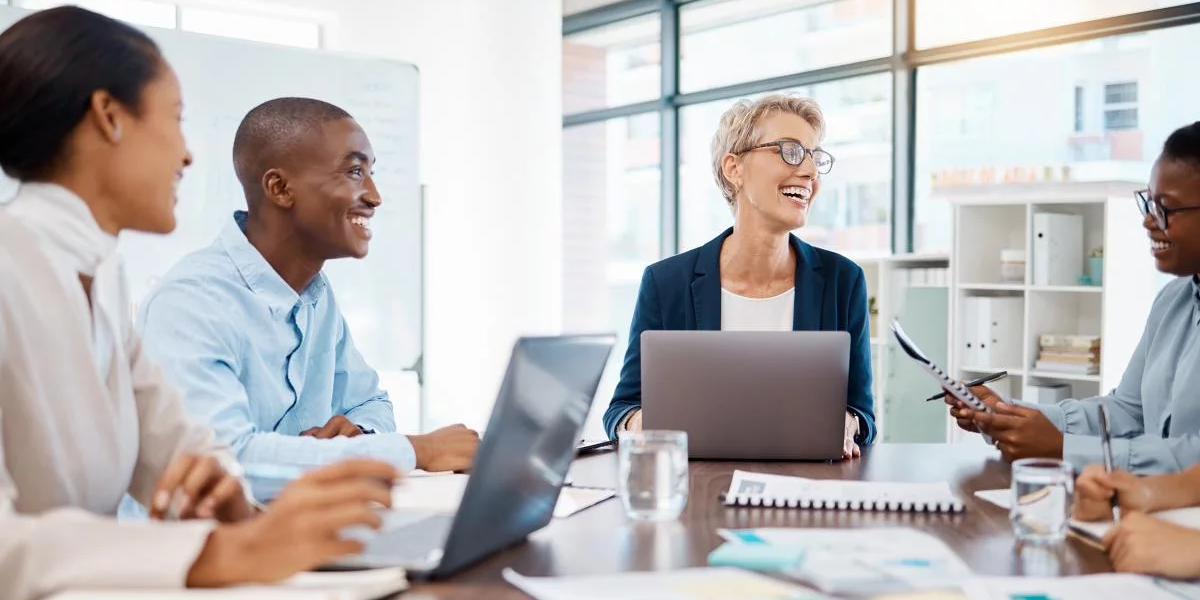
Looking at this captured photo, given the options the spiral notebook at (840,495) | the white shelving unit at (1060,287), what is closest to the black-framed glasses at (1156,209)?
the spiral notebook at (840,495)

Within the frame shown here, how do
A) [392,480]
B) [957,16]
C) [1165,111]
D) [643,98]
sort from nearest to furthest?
[392,480] < [1165,111] < [957,16] < [643,98]

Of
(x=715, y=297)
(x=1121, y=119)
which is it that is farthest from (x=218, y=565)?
(x=1121, y=119)

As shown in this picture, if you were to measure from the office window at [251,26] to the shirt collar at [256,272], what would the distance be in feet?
10.4

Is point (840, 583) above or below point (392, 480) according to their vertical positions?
below

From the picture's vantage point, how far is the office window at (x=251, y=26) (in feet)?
15.9

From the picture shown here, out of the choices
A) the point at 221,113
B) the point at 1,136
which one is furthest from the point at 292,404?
the point at 221,113

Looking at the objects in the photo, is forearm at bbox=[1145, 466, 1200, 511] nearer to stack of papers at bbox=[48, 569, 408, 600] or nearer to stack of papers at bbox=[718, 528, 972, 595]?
stack of papers at bbox=[718, 528, 972, 595]

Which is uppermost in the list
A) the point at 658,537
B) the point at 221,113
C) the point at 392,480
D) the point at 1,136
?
the point at 221,113

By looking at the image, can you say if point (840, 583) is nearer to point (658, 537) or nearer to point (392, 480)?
point (658, 537)

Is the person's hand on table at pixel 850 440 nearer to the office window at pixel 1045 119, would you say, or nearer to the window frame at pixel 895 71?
the office window at pixel 1045 119

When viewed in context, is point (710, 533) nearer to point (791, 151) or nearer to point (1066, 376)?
point (791, 151)

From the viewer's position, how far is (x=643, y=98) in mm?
6738

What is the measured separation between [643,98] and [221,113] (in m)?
3.30

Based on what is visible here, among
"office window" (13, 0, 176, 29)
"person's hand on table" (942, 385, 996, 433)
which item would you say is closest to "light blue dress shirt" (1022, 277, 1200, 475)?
"person's hand on table" (942, 385, 996, 433)
